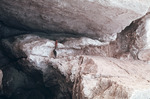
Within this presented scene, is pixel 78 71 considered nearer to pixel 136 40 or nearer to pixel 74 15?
pixel 74 15

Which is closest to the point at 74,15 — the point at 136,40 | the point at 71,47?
the point at 71,47

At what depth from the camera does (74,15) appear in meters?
1.69

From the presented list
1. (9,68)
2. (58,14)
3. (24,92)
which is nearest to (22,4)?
(58,14)

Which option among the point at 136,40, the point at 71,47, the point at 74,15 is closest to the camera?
the point at 74,15

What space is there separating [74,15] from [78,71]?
0.53 metres

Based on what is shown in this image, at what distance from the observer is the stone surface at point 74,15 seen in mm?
1518

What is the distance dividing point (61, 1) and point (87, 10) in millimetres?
244

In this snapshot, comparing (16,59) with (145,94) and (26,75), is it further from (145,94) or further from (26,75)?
(145,94)

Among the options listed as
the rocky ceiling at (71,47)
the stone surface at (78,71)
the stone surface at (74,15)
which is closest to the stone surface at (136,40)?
the rocky ceiling at (71,47)

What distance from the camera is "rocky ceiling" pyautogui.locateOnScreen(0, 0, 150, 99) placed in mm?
1477

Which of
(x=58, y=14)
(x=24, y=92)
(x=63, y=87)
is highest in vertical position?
(x=58, y=14)

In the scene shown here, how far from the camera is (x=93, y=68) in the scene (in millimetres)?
1512

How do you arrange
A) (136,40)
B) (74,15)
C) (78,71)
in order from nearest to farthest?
(78,71) < (74,15) < (136,40)

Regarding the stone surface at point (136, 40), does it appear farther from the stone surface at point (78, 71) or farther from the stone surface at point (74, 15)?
the stone surface at point (74, 15)
